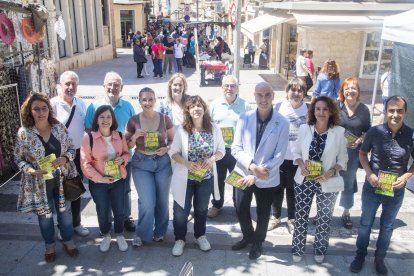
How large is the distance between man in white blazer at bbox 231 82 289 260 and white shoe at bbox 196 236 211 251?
2.17 feet

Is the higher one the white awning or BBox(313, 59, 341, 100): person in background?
the white awning

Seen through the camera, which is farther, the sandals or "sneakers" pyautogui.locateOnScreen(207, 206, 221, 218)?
"sneakers" pyautogui.locateOnScreen(207, 206, 221, 218)

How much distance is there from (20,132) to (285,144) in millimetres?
2592

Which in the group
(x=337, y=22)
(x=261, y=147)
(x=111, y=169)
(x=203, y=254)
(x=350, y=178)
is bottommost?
(x=203, y=254)

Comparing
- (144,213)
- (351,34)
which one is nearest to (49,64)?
(144,213)

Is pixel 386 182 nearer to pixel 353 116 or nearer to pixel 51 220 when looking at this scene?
pixel 353 116

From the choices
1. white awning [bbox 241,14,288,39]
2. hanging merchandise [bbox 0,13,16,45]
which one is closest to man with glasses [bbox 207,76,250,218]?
hanging merchandise [bbox 0,13,16,45]

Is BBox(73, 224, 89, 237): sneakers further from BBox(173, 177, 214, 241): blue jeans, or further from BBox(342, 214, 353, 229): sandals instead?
BBox(342, 214, 353, 229): sandals

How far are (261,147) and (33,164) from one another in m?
2.24

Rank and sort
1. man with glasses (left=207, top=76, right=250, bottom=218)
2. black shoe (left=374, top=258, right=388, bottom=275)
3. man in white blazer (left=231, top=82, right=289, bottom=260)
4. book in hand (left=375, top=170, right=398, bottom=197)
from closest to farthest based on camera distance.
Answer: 1. book in hand (left=375, top=170, right=398, bottom=197)
2. man in white blazer (left=231, top=82, right=289, bottom=260)
3. black shoe (left=374, top=258, right=388, bottom=275)
4. man with glasses (left=207, top=76, right=250, bottom=218)

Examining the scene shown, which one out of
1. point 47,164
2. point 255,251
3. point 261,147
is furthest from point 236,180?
point 47,164

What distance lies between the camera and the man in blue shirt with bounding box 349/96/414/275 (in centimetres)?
358

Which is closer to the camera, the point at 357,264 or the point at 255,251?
the point at 357,264

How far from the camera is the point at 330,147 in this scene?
3.75 meters
